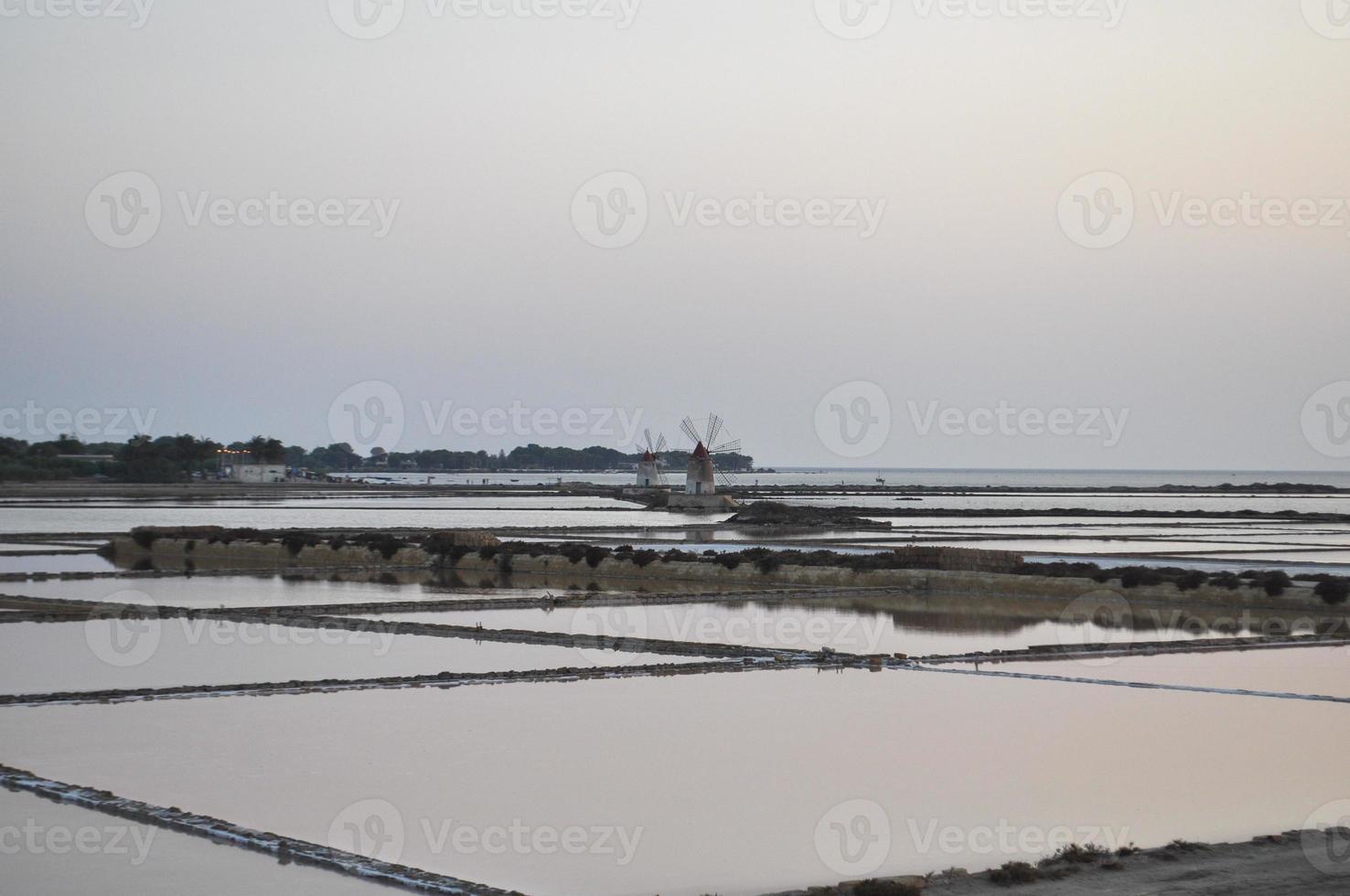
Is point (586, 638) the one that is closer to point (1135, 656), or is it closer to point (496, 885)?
point (1135, 656)

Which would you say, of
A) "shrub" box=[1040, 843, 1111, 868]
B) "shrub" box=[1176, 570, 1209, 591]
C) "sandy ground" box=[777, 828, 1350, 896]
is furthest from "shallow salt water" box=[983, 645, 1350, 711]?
"shrub" box=[1040, 843, 1111, 868]

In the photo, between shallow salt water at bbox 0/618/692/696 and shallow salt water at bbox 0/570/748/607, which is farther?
shallow salt water at bbox 0/570/748/607

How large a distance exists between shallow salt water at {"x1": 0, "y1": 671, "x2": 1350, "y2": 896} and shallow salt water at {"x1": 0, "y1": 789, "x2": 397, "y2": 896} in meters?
0.49

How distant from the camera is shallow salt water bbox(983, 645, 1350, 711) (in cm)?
1254

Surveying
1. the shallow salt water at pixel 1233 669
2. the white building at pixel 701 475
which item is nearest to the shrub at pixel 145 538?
the shallow salt water at pixel 1233 669

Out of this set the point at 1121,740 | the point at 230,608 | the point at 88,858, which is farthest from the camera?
the point at 230,608

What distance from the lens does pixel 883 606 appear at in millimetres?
19812

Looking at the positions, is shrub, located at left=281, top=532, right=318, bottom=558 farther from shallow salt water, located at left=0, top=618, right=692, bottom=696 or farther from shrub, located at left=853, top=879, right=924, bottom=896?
shrub, located at left=853, top=879, right=924, bottom=896

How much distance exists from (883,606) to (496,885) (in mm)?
13801

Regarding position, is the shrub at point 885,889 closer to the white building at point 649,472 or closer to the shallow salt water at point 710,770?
the shallow salt water at point 710,770

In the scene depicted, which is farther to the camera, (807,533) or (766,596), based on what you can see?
(807,533)

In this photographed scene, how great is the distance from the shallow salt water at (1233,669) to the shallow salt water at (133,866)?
→ 8360 millimetres

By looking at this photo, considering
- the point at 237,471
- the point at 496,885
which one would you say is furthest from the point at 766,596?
the point at 237,471

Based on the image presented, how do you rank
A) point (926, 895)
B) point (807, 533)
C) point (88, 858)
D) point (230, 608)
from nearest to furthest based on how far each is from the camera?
point (926, 895)
point (88, 858)
point (230, 608)
point (807, 533)
